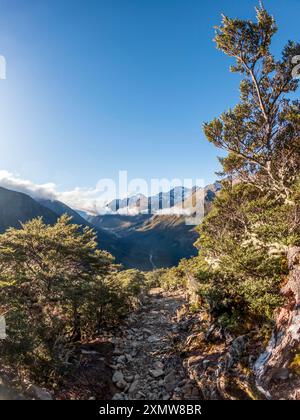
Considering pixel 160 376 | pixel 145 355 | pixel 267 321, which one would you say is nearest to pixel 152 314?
pixel 145 355

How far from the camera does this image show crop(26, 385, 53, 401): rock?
7762 mm

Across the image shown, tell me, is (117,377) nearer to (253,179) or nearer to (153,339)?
(153,339)

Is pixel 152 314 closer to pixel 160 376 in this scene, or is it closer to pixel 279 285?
pixel 160 376

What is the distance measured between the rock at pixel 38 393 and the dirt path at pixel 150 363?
119 inches

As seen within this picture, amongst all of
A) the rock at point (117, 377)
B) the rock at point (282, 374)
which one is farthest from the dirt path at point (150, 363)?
the rock at point (282, 374)

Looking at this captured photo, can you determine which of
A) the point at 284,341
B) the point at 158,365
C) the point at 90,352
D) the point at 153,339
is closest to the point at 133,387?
the point at 158,365

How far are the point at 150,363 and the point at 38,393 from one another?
621cm

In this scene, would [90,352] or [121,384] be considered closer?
[121,384]

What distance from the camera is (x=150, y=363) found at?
493 inches

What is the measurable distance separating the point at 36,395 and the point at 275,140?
20.4 m

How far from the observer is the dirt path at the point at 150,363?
32.4 feet

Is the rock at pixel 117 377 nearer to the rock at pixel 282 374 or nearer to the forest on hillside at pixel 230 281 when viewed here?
the forest on hillside at pixel 230 281

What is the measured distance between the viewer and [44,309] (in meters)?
13.7

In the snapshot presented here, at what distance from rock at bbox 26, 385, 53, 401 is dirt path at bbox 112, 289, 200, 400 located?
3027 mm
